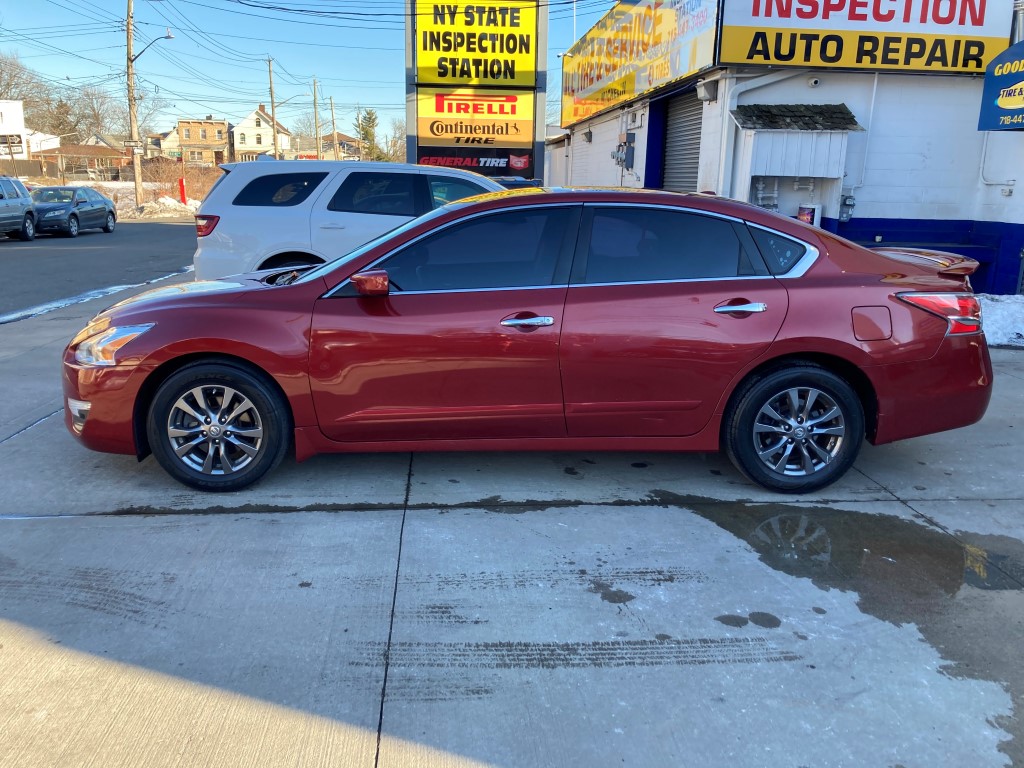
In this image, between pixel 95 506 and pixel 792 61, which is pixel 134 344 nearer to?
pixel 95 506

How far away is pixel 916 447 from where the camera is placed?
548 centimetres

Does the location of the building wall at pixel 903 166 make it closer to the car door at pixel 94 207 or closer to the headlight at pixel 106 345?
Answer: the headlight at pixel 106 345

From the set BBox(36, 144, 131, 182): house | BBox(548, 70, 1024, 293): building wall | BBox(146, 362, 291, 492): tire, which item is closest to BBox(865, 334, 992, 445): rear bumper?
BBox(146, 362, 291, 492): tire

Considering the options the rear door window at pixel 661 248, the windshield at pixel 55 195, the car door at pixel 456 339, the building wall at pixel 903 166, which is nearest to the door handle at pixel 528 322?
the car door at pixel 456 339

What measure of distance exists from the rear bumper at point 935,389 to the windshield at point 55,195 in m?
24.8

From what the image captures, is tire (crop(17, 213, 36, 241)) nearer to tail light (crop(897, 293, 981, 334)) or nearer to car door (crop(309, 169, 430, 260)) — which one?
car door (crop(309, 169, 430, 260))

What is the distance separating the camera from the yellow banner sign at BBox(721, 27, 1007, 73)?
10117mm

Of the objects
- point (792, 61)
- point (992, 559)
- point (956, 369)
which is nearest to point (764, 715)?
point (992, 559)

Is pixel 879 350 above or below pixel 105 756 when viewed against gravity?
above

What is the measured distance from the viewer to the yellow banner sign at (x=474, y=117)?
1394cm

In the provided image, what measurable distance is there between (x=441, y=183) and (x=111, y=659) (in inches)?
241

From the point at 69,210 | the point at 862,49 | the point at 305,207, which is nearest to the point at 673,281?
the point at 305,207

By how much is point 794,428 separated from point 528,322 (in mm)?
1604

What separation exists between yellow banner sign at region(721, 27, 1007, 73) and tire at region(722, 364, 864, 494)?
7343mm
